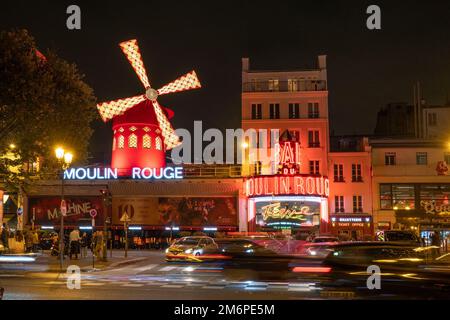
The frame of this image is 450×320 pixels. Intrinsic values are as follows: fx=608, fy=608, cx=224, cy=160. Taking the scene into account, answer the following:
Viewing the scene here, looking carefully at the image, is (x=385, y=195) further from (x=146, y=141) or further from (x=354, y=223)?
(x=146, y=141)

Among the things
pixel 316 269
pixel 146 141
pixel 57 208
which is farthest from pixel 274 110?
pixel 316 269

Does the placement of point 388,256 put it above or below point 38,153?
below

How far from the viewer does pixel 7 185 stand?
81.5 feet

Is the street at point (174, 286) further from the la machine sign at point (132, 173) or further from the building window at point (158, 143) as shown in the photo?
the building window at point (158, 143)

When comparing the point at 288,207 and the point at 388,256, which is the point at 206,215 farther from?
the point at 388,256

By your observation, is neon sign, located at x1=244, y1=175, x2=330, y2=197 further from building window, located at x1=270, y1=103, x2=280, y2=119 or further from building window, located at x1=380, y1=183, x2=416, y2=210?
building window, located at x1=270, y1=103, x2=280, y2=119

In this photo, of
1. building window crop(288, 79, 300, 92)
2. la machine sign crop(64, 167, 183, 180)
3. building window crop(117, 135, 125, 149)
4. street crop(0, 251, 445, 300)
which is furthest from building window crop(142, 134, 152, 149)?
street crop(0, 251, 445, 300)

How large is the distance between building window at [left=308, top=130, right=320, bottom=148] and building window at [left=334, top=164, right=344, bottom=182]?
2.33 meters

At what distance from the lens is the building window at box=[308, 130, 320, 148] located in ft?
162

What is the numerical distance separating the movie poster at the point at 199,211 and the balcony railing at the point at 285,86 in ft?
32.4

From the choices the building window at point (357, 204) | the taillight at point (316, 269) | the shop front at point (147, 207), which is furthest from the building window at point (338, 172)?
the taillight at point (316, 269)
